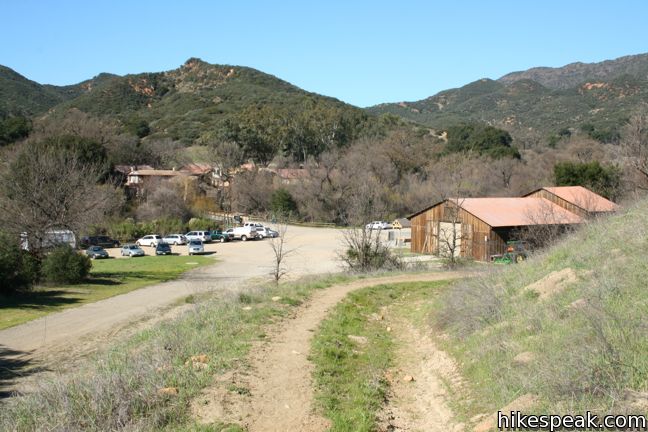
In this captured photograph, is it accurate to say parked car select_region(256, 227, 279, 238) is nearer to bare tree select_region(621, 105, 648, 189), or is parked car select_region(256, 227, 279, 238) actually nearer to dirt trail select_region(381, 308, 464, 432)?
bare tree select_region(621, 105, 648, 189)

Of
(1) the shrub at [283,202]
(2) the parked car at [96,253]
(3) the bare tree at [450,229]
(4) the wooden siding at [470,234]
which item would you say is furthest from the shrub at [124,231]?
(3) the bare tree at [450,229]

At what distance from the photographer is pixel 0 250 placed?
89.0 ft

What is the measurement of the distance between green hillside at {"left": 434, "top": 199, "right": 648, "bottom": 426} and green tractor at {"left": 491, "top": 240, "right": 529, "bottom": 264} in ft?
59.4

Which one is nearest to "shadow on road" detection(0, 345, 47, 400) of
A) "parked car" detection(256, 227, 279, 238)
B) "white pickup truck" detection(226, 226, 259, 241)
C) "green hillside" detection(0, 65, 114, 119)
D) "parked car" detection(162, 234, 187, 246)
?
"parked car" detection(162, 234, 187, 246)

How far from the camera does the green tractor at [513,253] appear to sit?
34250mm

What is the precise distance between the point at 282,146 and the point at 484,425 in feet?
329

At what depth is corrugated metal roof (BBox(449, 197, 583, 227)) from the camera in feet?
132

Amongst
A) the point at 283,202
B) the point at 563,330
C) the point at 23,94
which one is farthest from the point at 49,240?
the point at 23,94

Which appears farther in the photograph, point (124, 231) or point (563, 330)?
point (124, 231)

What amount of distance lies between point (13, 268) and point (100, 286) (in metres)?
5.26

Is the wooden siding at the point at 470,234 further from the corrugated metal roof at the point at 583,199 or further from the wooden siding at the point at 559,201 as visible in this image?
the corrugated metal roof at the point at 583,199

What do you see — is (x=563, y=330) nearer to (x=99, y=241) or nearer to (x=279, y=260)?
(x=279, y=260)

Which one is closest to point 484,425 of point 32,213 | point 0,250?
point 0,250

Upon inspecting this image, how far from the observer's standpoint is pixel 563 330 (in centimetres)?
932
